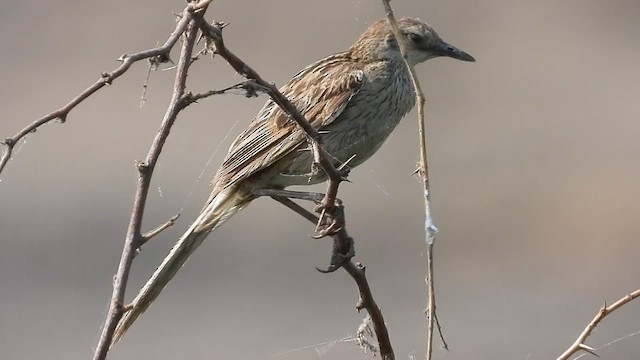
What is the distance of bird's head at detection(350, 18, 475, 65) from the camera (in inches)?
137

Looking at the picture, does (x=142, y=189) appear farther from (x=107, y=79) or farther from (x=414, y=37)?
(x=414, y=37)

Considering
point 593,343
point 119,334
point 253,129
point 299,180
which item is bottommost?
point 593,343

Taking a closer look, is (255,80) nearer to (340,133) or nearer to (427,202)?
(427,202)

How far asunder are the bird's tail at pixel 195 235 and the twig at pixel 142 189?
0.75m

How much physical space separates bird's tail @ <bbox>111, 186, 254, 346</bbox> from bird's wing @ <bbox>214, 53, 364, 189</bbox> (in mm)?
58

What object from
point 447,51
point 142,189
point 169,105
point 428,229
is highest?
point 447,51

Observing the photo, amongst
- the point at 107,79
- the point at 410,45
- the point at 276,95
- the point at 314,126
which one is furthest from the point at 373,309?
the point at 410,45

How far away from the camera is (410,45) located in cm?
350

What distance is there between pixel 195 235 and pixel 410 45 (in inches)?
43.1

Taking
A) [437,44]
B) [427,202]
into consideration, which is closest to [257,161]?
[437,44]

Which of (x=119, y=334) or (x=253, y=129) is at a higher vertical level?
(x=253, y=129)

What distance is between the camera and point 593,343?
6.18 metres

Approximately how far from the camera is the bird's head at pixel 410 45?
11.5ft

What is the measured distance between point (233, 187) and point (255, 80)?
1.76 metres
